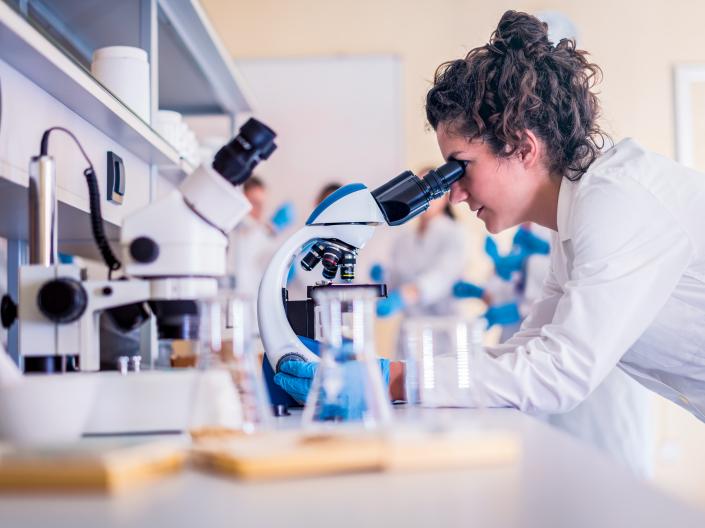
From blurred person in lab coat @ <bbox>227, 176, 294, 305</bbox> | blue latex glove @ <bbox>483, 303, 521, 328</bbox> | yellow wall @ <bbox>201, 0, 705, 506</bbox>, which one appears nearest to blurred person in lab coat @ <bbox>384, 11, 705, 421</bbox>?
blue latex glove @ <bbox>483, 303, 521, 328</bbox>

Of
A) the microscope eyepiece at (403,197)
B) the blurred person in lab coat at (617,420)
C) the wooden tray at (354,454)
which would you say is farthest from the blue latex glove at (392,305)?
the wooden tray at (354,454)

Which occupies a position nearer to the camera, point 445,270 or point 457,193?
point 457,193

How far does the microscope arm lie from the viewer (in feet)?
4.61

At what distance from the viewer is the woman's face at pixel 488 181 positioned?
66.3 inches

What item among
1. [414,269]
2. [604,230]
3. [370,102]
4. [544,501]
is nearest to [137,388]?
[544,501]

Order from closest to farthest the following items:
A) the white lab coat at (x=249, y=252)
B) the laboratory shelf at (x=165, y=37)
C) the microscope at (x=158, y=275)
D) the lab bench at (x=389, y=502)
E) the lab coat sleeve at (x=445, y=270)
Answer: the lab bench at (x=389, y=502)
the microscope at (x=158, y=275)
the laboratory shelf at (x=165, y=37)
the white lab coat at (x=249, y=252)
the lab coat sleeve at (x=445, y=270)

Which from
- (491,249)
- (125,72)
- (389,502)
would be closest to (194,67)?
(125,72)

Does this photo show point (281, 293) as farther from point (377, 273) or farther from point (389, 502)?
point (377, 273)

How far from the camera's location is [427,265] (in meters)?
5.23

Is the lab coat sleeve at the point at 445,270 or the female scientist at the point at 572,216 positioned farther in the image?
the lab coat sleeve at the point at 445,270

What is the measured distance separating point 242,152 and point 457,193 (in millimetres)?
844

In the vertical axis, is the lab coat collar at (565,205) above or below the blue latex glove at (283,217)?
below

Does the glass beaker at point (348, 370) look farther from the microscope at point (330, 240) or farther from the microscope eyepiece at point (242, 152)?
the microscope at point (330, 240)

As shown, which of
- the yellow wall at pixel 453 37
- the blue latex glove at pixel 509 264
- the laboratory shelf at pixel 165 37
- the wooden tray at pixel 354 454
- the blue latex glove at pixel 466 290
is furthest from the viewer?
the yellow wall at pixel 453 37
